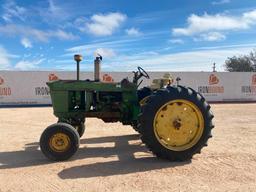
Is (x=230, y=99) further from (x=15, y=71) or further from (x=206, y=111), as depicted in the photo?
(x=206, y=111)

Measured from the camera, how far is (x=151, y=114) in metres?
7.89

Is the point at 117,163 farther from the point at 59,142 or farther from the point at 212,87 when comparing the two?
the point at 212,87

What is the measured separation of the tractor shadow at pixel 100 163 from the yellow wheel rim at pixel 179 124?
18.0 inches

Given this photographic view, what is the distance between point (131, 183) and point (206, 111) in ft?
8.10

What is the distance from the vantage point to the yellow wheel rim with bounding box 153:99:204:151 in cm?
805

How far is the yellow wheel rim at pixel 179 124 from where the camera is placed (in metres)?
8.05

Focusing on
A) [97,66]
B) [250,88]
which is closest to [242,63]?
[250,88]

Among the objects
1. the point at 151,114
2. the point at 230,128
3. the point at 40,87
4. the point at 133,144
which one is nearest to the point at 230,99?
the point at 40,87

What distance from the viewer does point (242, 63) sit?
59719 mm

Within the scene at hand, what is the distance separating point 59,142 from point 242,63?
54996mm

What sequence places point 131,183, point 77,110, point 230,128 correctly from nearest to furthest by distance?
point 131,183 < point 77,110 < point 230,128

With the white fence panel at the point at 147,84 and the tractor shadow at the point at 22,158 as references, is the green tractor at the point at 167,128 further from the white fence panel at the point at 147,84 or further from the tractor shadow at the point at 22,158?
the white fence panel at the point at 147,84

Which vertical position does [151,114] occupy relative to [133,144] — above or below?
above

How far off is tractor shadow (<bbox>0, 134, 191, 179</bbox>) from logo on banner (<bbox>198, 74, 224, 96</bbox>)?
19906 millimetres
